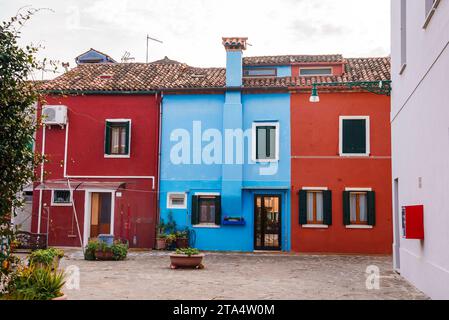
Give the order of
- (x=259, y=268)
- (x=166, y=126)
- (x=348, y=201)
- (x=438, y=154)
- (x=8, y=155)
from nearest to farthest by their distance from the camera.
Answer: (x=8, y=155) → (x=438, y=154) → (x=259, y=268) → (x=348, y=201) → (x=166, y=126)

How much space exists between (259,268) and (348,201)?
5.63 m

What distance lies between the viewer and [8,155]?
6.65 metres

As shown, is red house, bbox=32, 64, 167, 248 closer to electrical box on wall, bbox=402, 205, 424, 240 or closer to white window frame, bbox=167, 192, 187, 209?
white window frame, bbox=167, 192, 187, 209

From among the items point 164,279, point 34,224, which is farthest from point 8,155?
point 34,224

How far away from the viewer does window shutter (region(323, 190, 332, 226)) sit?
61.5ft

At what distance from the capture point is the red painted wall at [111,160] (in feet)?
64.8

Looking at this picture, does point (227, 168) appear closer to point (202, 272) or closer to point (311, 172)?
point (311, 172)

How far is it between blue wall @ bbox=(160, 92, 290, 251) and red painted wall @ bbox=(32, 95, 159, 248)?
0.53 m

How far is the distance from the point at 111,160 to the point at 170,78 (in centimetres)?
406

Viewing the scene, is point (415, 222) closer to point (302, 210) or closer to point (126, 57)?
point (302, 210)

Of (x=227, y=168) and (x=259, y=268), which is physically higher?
(x=227, y=168)

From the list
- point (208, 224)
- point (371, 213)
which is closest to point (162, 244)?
point (208, 224)

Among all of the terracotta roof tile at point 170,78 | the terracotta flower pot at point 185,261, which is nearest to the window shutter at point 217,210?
the terracotta roof tile at point 170,78

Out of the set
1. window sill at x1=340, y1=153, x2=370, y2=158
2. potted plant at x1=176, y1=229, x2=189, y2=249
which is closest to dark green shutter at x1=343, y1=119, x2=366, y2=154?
window sill at x1=340, y1=153, x2=370, y2=158
